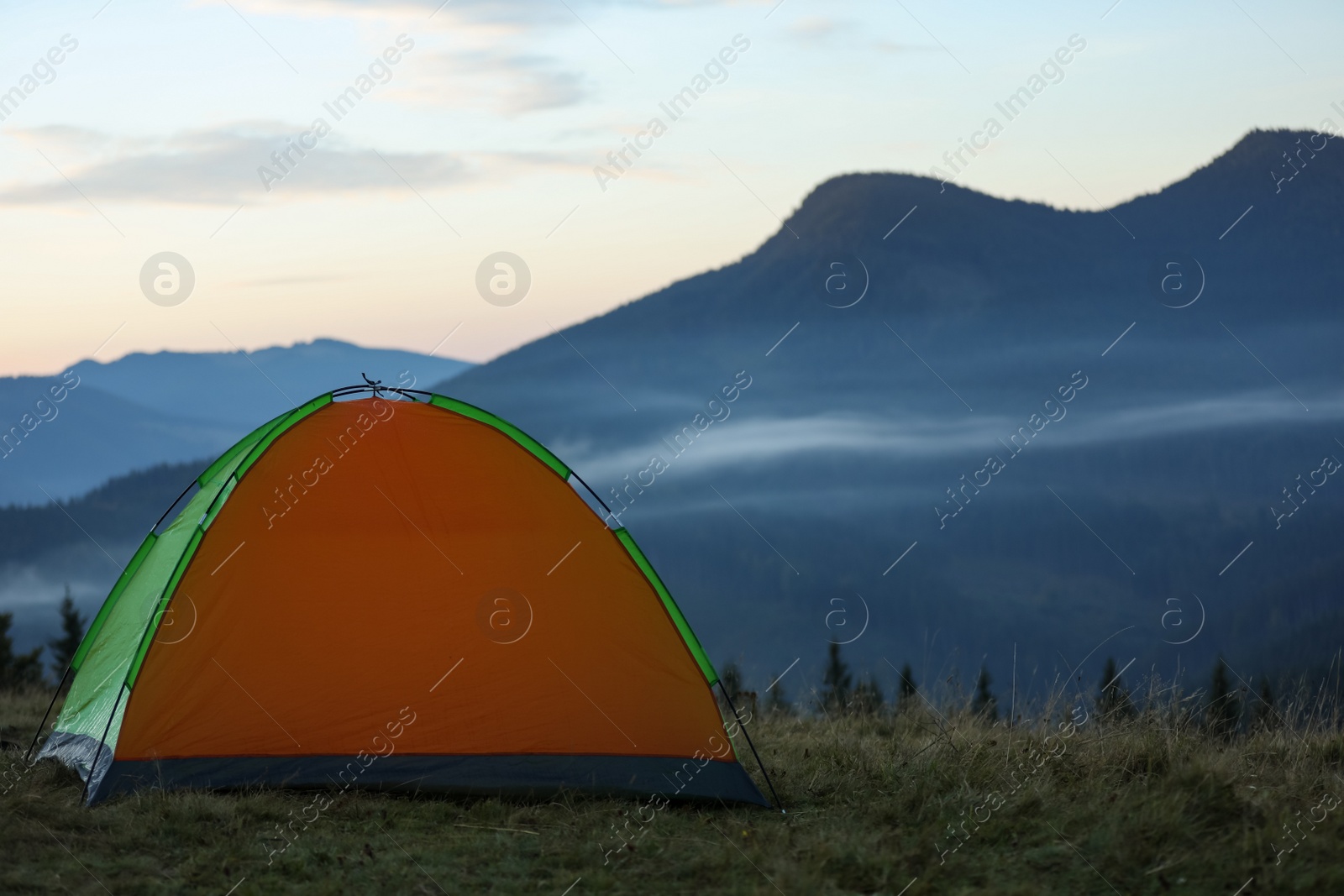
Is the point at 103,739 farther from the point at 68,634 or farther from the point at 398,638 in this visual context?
the point at 68,634

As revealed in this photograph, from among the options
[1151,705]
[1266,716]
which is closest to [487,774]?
[1151,705]

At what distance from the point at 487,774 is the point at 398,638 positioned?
3.70ft

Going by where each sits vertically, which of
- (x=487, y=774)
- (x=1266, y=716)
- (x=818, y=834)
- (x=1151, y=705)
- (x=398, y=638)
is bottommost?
(x=1266, y=716)

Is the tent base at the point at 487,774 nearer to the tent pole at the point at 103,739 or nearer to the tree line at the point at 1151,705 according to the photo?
the tent pole at the point at 103,739

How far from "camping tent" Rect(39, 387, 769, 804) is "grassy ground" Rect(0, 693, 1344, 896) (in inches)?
12.0

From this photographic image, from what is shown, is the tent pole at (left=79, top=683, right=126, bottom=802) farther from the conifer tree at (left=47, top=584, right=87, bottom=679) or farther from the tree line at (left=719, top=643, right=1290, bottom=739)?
the conifer tree at (left=47, top=584, right=87, bottom=679)

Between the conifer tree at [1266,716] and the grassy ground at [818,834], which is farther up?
the grassy ground at [818,834]

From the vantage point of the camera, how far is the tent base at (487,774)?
7.51 metres

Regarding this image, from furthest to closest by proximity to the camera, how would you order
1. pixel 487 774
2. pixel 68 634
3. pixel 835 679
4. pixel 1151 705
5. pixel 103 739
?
pixel 835 679, pixel 68 634, pixel 1151 705, pixel 487 774, pixel 103 739

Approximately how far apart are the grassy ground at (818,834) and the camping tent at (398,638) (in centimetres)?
31

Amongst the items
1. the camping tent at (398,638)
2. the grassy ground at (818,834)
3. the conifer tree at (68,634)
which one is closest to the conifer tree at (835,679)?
the grassy ground at (818,834)

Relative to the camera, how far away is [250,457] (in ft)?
26.6

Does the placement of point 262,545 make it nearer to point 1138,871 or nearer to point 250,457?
point 250,457

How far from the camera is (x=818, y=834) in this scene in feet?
21.7
